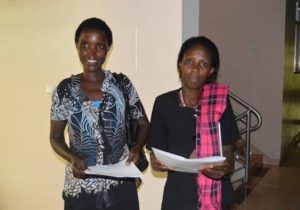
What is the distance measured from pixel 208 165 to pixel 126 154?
1.40ft

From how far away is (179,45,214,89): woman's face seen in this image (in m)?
1.52

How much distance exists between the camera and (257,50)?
5.45m

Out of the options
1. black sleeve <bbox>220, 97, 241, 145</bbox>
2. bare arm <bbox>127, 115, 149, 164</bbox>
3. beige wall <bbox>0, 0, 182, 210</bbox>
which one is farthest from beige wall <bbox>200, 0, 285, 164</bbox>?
black sleeve <bbox>220, 97, 241, 145</bbox>

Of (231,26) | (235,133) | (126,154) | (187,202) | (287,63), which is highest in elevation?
(231,26)

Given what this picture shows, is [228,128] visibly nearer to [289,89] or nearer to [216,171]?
[216,171]

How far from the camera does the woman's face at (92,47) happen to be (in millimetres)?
1551

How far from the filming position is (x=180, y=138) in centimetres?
154

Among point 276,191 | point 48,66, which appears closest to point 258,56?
point 276,191

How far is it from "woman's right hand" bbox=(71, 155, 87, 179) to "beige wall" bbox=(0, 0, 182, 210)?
3.51 feet

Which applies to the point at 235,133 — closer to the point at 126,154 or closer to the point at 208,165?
the point at 208,165

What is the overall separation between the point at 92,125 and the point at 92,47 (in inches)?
12.8

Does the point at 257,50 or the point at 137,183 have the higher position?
the point at 257,50

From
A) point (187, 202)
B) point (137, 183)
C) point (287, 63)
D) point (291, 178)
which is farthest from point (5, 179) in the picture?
point (287, 63)

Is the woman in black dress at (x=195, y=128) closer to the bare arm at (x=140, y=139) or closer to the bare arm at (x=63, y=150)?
the bare arm at (x=140, y=139)
